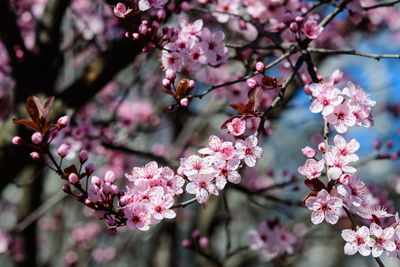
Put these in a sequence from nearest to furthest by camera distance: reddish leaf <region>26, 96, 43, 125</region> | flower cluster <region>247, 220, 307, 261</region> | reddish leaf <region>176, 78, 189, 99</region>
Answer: reddish leaf <region>26, 96, 43, 125</region> → reddish leaf <region>176, 78, 189, 99</region> → flower cluster <region>247, 220, 307, 261</region>

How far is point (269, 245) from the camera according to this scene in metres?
2.64

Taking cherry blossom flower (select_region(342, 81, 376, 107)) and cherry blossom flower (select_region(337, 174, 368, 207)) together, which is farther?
cherry blossom flower (select_region(342, 81, 376, 107))

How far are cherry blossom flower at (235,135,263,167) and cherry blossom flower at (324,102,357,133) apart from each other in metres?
0.33

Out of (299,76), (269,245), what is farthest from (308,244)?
(299,76)

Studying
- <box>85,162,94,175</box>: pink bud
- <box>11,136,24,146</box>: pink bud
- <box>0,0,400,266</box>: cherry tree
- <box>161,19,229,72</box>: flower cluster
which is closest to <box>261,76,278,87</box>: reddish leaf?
<box>0,0,400,266</box>: cherry tree

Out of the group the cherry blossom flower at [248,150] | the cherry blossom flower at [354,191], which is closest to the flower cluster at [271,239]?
the cherry blossom flower at [354,191]

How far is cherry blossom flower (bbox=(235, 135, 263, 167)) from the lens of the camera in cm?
131

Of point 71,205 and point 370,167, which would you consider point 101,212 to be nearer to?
point 71,205

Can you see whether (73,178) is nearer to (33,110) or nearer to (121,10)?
(33,110)

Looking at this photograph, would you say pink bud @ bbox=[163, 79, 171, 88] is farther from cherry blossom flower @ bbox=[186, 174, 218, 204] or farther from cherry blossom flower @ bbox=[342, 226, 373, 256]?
cherry blossom flower @ bbox=[342, 226, 373, 256]

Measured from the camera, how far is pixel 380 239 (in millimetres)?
1262

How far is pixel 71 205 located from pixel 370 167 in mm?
7359

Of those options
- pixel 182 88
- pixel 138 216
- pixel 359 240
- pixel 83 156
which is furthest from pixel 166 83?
pixel 359 240

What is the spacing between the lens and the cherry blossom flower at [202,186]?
1.29 metres
